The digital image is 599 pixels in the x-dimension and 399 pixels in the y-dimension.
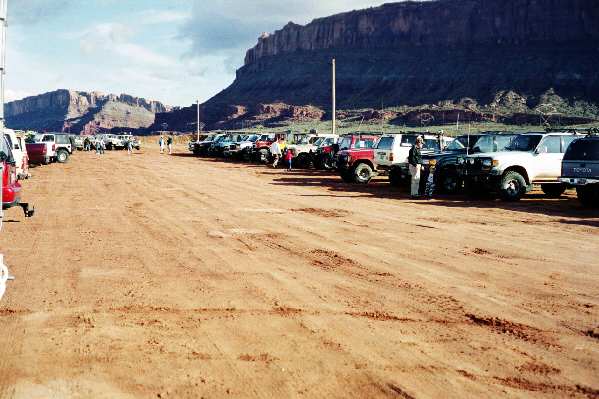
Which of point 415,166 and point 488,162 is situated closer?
point 488,162

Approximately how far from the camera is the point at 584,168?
14.0 meters

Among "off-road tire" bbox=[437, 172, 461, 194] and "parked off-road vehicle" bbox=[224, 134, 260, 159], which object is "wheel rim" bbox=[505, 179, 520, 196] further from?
"parked off-road vehicle" bbox=[224, 134, 260, 159]

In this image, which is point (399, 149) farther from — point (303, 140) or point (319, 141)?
point (303, 140)

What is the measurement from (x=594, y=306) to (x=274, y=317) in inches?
A: 119

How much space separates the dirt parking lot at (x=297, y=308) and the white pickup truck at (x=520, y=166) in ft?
13.7

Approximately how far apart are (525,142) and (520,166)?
102 centimetres

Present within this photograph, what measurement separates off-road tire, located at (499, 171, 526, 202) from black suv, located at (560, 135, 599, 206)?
136cm

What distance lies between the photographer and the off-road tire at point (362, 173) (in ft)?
70.6

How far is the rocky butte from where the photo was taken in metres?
97.1

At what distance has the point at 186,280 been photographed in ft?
21.7

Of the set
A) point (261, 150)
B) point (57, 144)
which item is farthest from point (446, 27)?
point (57, 144)

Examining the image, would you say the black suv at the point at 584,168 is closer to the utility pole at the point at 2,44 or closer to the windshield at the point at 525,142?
the windshield at the point at 525,142

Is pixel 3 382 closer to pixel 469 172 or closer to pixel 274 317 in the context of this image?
pixel 274 317

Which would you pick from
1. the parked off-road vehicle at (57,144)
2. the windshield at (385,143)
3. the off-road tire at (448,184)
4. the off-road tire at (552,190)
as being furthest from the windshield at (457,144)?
Result: the parked off-road vehicle at (57,144)
